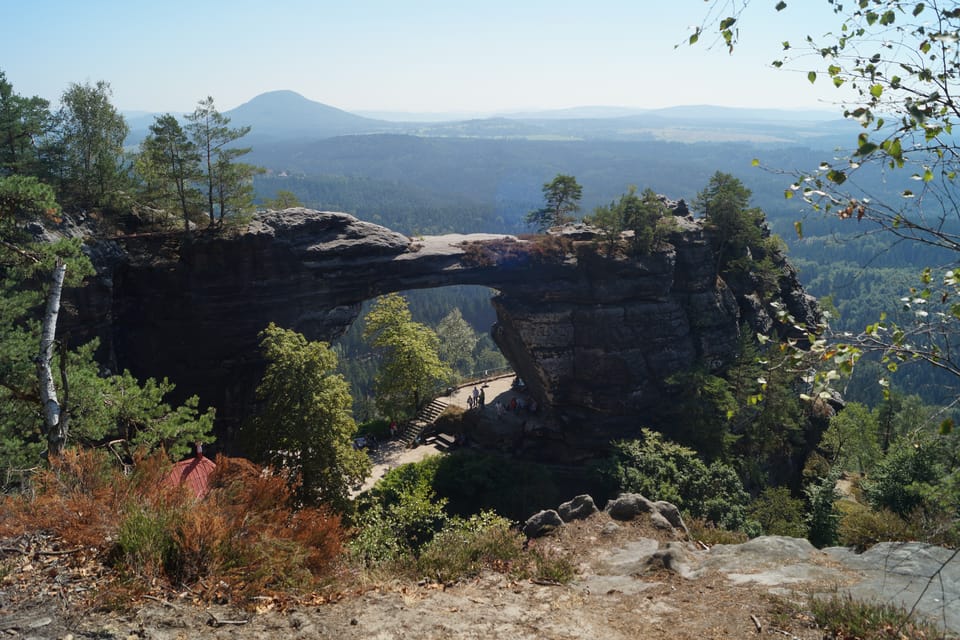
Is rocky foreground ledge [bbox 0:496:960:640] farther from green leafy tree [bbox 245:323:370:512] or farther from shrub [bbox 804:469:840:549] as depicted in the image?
shrub [bbox 804:469:840:549]

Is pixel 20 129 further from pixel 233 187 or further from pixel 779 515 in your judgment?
pixel 779 515

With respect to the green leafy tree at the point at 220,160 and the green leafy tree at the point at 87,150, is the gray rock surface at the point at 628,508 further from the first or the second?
the green leafy tree at the point at 87,150

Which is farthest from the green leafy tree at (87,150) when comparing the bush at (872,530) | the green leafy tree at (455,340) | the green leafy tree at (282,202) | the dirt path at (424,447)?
the green leafy tree at (455,340)

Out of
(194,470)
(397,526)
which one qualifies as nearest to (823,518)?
(397,526)

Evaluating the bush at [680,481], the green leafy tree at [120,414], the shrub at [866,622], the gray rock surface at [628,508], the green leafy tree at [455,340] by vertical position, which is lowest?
the green leafy tree at [455,340]

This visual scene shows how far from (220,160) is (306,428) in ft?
56.0

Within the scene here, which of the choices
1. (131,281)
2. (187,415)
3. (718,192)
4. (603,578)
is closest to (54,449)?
(187,415)

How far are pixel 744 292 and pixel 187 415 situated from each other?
36.9 metres

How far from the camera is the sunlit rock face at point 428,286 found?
28.6m

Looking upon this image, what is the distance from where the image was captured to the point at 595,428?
33.9 metres

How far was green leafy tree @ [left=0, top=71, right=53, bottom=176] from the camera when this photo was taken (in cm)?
2427

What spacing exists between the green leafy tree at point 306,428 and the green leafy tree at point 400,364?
1596cm

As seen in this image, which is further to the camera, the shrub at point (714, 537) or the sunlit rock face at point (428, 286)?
the sunlit rock face at point (428, 286)

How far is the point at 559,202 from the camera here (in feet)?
144
